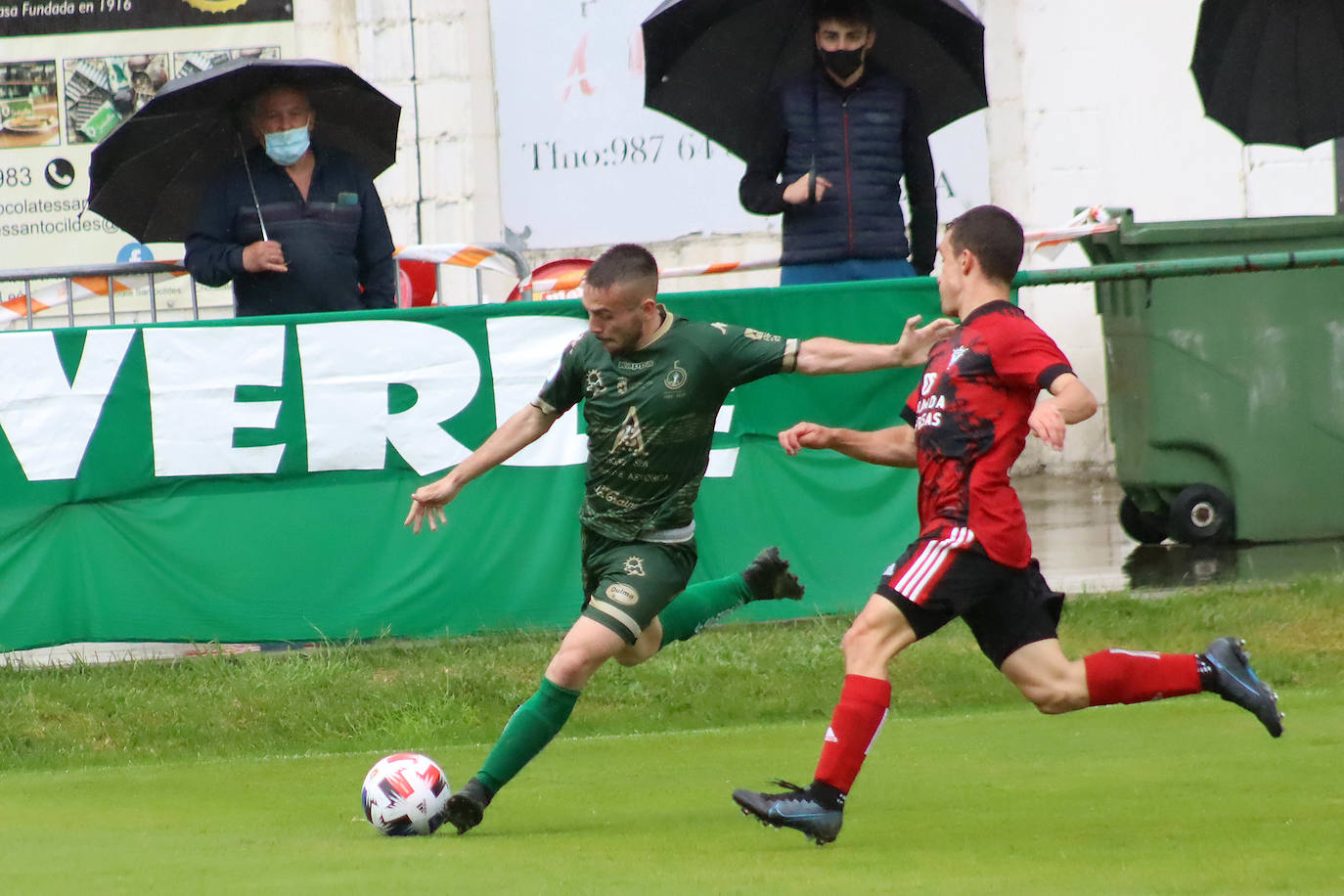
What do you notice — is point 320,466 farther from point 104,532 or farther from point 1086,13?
point 1086,13

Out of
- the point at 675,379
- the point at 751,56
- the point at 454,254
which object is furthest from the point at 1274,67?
the point at 675,379

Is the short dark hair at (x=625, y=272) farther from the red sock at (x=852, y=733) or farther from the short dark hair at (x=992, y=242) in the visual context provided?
the red sock at (x=852, y=733)

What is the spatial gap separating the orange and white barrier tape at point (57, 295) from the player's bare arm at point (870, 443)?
4835 millimetres

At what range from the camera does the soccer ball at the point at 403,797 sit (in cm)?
558

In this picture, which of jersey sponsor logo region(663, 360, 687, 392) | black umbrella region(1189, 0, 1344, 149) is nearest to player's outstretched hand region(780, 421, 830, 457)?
jersey sponsor logo region(663, 360, 687, 392)

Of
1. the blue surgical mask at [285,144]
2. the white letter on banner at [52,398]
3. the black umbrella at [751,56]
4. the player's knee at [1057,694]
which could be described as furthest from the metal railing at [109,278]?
the player's knee at [1057,694]

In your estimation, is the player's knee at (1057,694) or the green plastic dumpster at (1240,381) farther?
the green plastic dumpster at (1240,381)

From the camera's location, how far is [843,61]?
8992 mm

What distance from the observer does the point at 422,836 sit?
18.5 ft

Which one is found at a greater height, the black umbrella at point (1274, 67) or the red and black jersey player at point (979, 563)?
the black umbrella at point (1274, 67)

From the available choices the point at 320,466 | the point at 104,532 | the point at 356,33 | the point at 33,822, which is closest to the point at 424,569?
the point at 320,466

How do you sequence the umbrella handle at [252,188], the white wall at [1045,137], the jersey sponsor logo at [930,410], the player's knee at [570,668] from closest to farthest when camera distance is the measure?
the jersey sponsor logo at [930,410] → the player's knee at [570,668] → the umbrella handle at [252,188] → the white wall at [1045,137]

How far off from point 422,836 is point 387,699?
2.48 metres

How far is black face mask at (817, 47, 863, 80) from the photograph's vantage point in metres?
8.99
